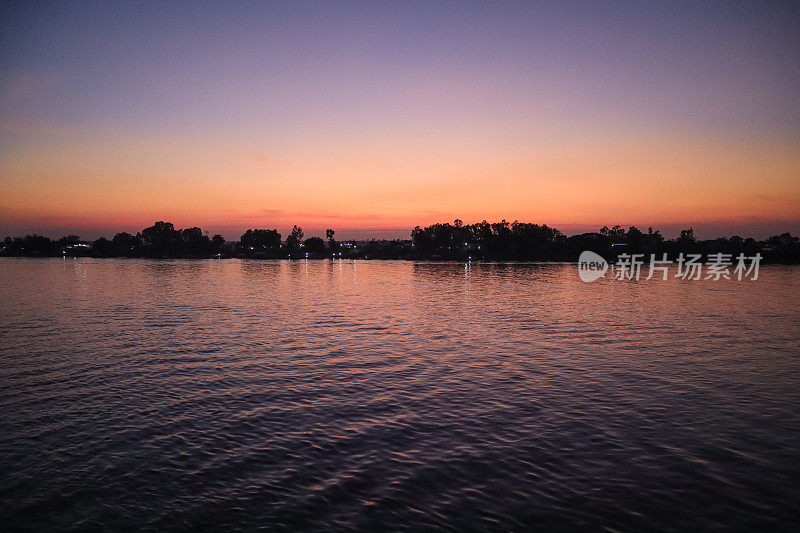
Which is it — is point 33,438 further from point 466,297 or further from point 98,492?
point 466,297

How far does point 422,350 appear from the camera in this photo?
34.6 meters

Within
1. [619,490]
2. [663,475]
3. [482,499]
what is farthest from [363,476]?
[663,475]

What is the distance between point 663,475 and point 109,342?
1524 inches

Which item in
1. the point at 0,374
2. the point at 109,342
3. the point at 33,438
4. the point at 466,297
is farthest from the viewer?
the point at 466,297

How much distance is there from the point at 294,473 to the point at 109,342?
29.8 meters

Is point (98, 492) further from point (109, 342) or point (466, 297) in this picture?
point (466, 297)

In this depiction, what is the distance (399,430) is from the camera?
735 inches

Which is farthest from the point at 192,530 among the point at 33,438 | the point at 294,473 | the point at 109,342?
the point at 109,342

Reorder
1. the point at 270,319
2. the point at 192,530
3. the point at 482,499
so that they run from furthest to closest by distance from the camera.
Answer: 1. the point at 270,319
2. the point at 482,499
3. the point at 192,530

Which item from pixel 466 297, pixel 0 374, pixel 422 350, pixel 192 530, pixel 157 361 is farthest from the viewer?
pixel 466 297

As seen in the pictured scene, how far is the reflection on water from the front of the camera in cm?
1309

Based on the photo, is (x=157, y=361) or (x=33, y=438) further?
(x=157, y=361)

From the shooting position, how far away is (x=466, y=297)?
7756 cm

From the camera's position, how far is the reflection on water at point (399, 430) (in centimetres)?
1309
